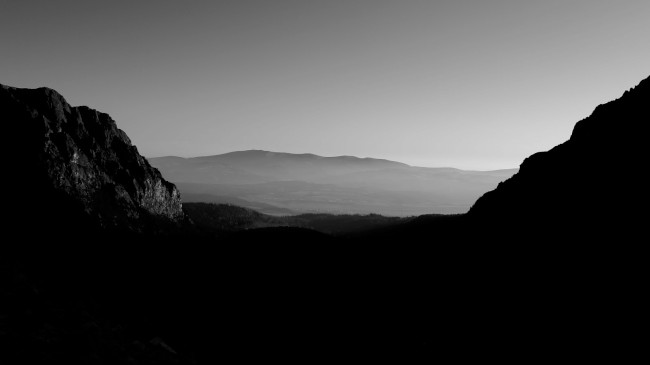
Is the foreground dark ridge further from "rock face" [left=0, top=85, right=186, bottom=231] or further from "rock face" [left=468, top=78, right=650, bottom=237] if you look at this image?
"rock face" [left=0, top=85, right=186, bottom=231]

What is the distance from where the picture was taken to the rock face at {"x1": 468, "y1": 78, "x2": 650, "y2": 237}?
3194 centimetres

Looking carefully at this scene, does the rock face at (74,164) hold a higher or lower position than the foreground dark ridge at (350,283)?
higher

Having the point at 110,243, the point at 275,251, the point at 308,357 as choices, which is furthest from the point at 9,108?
the point at 308,357

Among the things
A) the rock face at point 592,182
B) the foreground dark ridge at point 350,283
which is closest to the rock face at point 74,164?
the foreground dark ridge at point 350,283

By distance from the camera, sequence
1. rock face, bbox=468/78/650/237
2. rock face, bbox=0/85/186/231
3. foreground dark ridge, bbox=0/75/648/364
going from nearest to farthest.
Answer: foreground dark ridge, bbox=0/75/648/364
rock face, bbox=468/78/650/237
rock face, bbox=0/85/186/231

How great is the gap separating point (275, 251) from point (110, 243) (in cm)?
3375

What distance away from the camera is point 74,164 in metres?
88.9

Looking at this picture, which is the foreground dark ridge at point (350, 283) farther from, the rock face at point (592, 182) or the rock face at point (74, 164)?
the rock face at point (74, 164)

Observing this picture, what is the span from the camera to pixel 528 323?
27.8 metres

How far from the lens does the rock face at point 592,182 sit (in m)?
31.9

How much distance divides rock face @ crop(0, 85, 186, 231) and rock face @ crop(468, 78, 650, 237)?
7965 centimetres

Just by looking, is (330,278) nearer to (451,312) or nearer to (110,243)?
(451,312)

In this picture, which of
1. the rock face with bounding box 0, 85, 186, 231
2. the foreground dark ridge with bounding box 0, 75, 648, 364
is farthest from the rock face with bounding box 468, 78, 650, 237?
the rock face with bounding box 0, 85, 186, 231

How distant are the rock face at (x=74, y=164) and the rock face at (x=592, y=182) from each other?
79.6 meters
